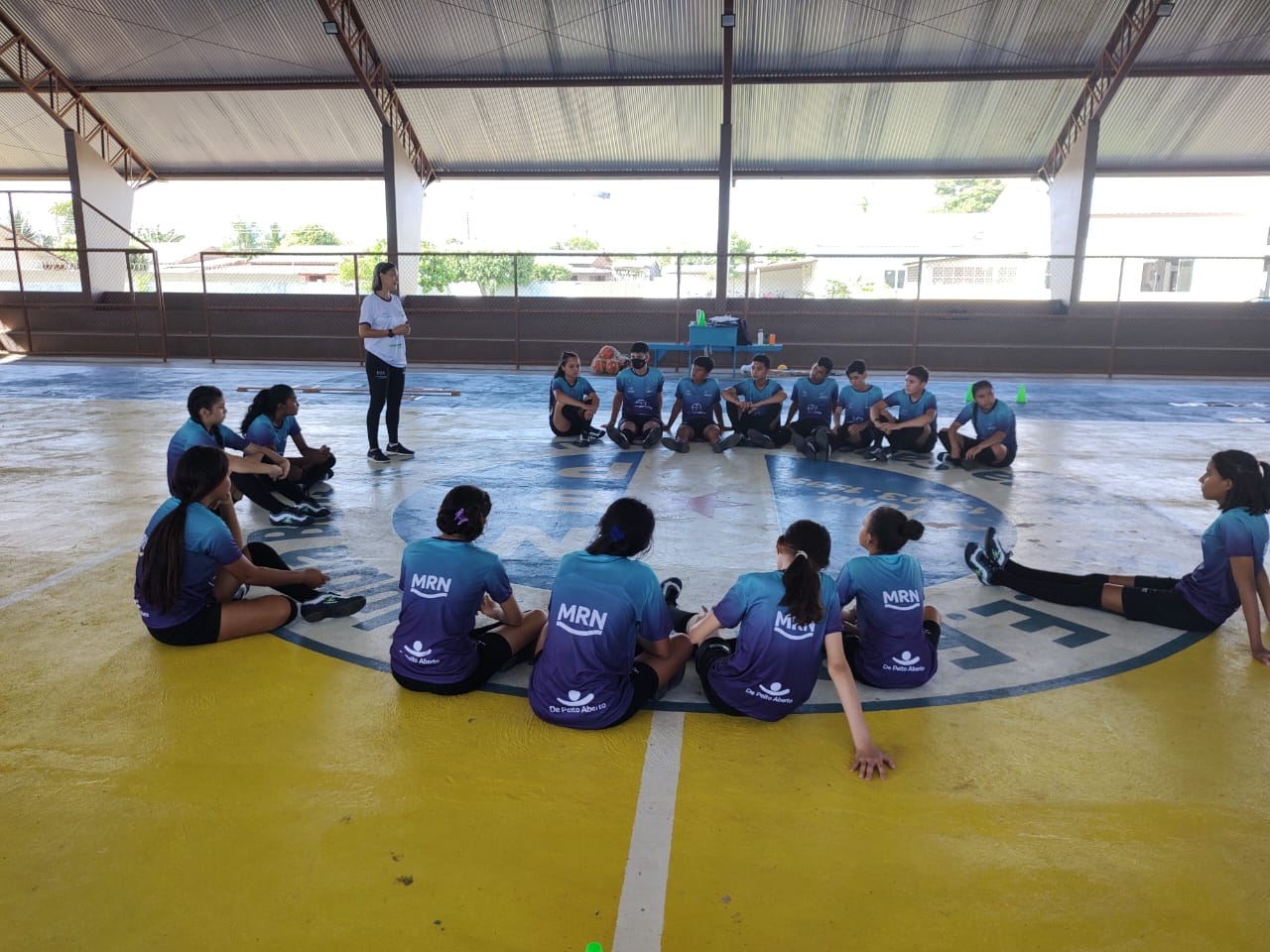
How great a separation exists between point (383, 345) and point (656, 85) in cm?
1590

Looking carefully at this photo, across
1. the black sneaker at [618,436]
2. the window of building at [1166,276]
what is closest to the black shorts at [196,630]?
the black sneaker at [618,436]

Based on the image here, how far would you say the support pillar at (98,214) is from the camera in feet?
80.5

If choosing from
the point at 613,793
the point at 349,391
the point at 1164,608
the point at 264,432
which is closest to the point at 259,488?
the point at 264,432

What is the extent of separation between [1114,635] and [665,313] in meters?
19.5

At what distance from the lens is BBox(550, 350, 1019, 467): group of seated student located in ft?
32.2

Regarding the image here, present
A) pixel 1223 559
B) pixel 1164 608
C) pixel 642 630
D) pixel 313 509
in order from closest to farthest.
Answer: pixel 642 630
pixel 1223 559
pixel 1164 608
pixel 313 509

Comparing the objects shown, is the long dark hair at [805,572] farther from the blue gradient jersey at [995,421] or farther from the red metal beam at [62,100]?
the red metal beam at [62,100]

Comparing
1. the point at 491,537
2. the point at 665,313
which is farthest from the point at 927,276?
the point at 491,537

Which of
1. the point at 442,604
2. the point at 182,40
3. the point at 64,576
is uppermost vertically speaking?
the point at 182,40

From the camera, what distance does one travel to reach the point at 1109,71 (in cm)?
2112

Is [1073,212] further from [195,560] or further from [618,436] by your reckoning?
[195,560]

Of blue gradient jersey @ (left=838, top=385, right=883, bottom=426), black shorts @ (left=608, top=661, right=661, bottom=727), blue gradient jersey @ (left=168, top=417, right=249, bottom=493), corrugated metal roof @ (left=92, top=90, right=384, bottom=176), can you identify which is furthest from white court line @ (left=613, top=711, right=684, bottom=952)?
corrugated metal roof @ (left=92, top=90, right=384, bottom=176)

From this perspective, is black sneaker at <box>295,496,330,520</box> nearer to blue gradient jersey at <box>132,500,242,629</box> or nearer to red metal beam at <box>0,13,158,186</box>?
blue gradient jersey at <box>132,500,242,629</box>

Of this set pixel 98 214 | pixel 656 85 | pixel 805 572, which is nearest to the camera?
pixel 805 572
